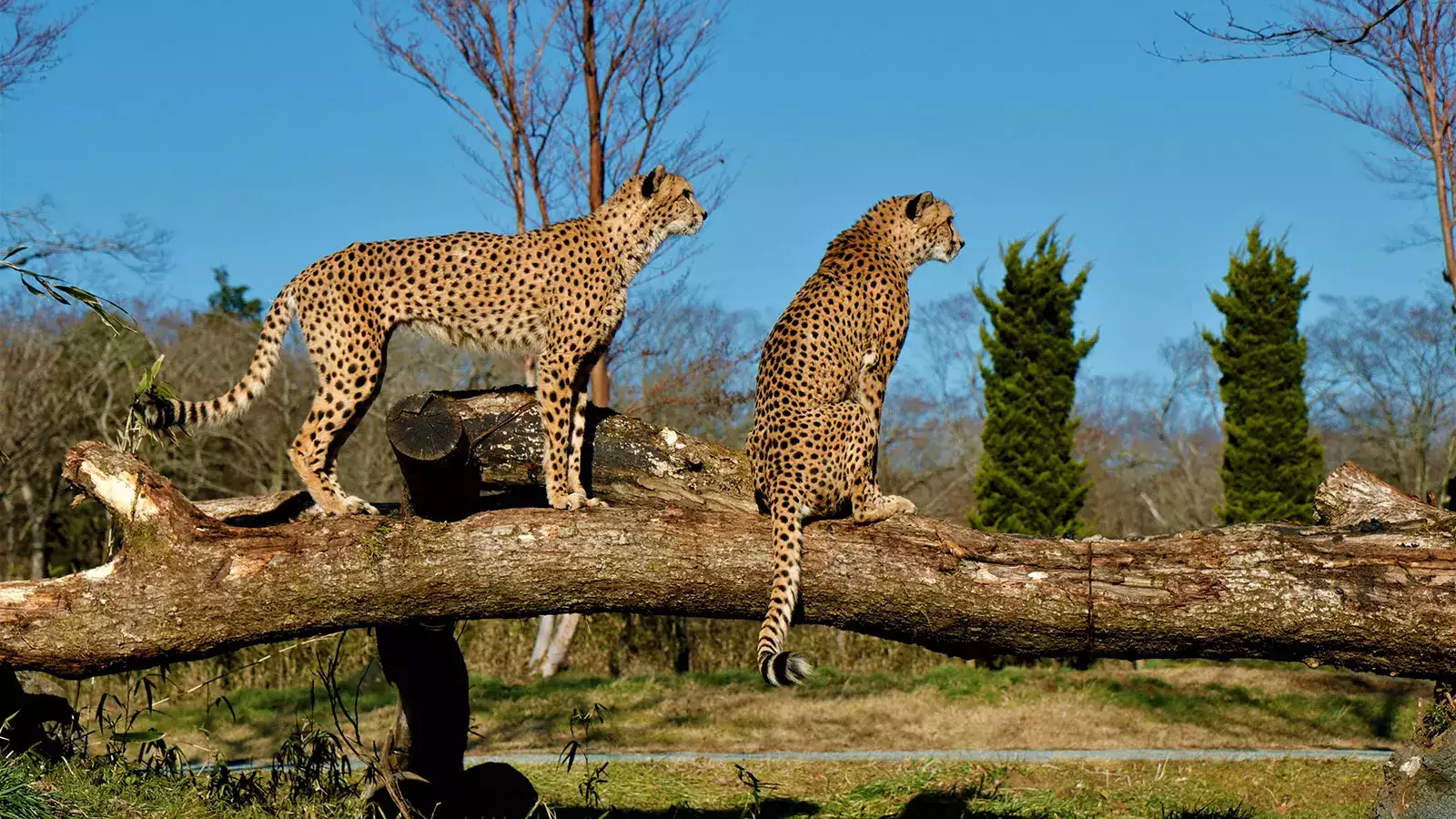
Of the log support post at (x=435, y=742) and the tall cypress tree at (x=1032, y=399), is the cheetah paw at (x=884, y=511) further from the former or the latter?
the tall cypress tree at (x=1032, y=399)

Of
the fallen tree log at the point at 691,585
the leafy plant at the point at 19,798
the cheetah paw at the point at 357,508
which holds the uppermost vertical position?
the cheetah paw at the point at 357,508

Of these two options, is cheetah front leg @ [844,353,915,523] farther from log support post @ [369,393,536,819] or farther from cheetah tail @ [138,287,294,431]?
cheetah tail @ [138,287,294,431]

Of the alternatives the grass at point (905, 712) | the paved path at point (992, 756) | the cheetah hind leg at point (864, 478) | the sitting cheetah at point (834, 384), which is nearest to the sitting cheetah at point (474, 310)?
the sitting cheetah at point (834, 384)

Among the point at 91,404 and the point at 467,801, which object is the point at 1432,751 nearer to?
the point at 467,801

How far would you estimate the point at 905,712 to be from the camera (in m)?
13.4

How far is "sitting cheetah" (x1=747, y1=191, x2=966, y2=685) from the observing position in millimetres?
5762

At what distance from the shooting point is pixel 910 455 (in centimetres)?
3434

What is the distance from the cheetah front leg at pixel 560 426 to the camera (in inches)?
251

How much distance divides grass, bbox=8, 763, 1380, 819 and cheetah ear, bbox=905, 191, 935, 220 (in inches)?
144

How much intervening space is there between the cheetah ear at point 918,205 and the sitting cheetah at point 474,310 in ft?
4.04

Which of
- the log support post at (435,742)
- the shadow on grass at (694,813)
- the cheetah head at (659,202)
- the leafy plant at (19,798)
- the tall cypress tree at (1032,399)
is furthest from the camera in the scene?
the tall cypress tree at (1032,399)

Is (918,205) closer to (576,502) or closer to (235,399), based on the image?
(576,502)

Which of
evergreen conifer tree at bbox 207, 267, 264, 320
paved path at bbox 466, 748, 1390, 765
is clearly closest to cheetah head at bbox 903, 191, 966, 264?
paved path at bbox 466, 748, 1390, 765

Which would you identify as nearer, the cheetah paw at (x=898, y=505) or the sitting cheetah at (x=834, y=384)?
the sitting cheetah at (x=834, y=384)
